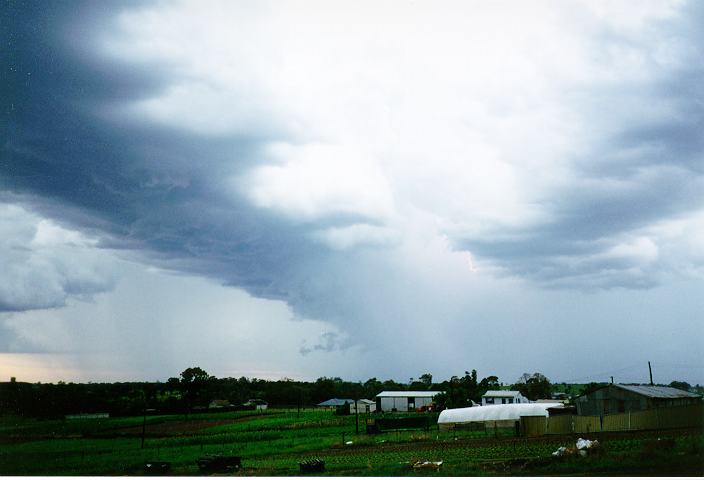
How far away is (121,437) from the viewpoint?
52.4m

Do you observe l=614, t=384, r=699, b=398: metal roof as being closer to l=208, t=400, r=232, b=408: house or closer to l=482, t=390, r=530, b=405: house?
l=482, t=390, r=530, b=405: house

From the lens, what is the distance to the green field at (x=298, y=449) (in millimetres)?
26781

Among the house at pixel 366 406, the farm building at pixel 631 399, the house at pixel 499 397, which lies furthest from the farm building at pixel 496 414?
the house at pixel 499 397

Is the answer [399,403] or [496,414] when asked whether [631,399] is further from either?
[399,403]

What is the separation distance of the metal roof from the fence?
2.73m

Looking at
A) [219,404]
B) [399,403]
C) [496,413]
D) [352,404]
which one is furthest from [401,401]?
[496,413]

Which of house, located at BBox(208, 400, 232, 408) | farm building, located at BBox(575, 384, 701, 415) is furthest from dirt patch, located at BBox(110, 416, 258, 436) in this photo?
farm building, located at BBox(575, 384, 701, 415)

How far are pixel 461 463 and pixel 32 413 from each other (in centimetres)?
4978

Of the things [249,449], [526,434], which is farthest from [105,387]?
[526,434]

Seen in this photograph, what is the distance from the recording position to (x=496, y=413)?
54.3 metres

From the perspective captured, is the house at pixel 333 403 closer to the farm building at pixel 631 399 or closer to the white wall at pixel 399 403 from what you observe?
the white wall at pixel 399 403

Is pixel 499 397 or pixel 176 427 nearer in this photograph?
pixel 176 427

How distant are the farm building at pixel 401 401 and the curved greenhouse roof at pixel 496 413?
112 ft

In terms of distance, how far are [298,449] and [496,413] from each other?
65.8ft
